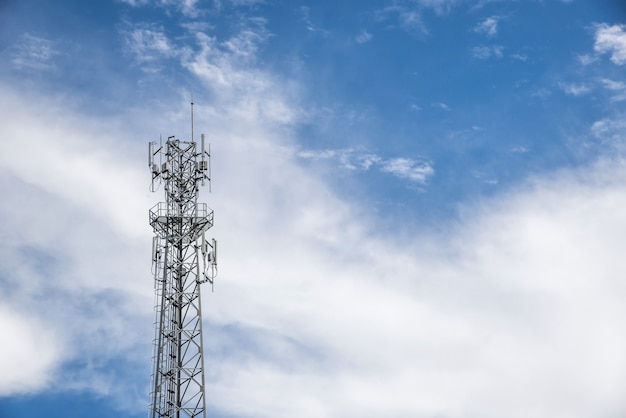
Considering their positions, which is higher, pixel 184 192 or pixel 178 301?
pixel 184 192

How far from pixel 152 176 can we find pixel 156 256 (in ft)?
16.9

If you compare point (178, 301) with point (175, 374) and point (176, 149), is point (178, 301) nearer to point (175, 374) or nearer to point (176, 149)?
point (175, 374)

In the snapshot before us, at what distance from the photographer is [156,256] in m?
58.5

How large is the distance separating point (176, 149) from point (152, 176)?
2310 mm

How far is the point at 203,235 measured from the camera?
195 ft

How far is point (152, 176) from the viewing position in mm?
60469

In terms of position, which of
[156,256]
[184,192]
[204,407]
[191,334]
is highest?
[184,192]

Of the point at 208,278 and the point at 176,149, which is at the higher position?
the point at 176,149

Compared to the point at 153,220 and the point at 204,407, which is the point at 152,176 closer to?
the point at 153,220

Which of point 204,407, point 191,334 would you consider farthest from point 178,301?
point 204,407

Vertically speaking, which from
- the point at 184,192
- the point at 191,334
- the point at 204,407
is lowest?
the point at 204,407

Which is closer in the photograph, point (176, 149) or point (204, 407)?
point (204, 407)

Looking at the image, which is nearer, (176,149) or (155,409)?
(155,409)

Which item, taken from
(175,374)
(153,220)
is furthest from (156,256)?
(175,374)
